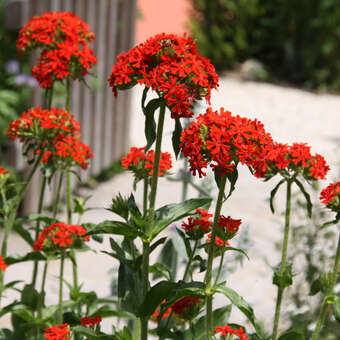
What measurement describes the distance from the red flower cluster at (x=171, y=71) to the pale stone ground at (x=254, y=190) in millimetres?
567

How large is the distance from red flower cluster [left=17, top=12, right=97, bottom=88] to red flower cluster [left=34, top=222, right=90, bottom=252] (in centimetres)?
45

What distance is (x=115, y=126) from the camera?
5285 mm

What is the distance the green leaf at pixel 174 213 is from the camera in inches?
58.0

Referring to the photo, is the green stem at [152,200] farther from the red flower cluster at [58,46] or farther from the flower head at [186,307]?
the red flower cluster at [58,46]

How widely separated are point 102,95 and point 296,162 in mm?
3511

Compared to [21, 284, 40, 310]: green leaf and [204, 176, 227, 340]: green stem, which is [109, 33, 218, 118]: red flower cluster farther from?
[21, 284, 40, 310]: green leaf

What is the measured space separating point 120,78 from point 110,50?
12.1ft

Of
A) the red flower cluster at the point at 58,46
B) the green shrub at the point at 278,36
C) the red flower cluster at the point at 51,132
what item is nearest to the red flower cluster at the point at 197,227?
the red flower cluster at the point at 51,132

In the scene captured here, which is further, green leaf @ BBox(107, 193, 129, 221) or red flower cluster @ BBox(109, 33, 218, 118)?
green leaf @ BBox(107, 193, 129, 221)

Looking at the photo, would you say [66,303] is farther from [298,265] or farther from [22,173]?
[22,173]

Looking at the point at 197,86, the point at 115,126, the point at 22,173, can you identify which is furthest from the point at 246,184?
the point at 197,86

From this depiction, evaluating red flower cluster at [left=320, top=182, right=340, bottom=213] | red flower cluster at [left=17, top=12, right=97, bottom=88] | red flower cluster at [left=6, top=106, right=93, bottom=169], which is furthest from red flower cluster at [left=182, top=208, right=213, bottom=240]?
red flower cluster at [left=17, top=12, right=97, bottom=88]

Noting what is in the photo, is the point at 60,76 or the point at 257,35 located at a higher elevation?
the point at 257,35

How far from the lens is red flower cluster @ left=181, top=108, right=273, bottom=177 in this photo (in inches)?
52.2
